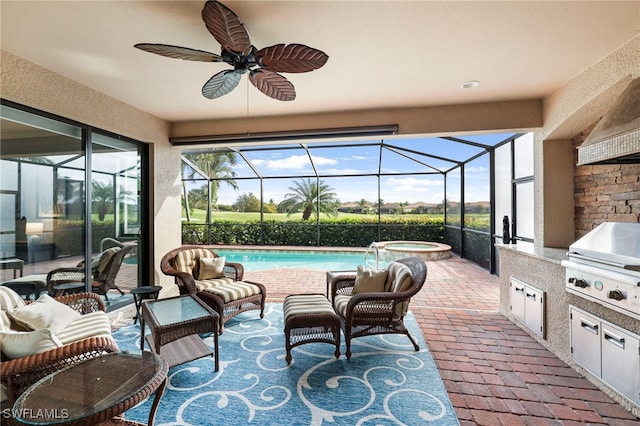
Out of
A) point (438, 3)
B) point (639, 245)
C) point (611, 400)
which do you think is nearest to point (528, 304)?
point (611, 400)

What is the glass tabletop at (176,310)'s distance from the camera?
2.79 meters

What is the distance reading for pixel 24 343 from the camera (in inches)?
72.1

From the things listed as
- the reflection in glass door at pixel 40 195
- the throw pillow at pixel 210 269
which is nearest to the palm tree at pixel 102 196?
the reflection in glass door at pixel 40 195

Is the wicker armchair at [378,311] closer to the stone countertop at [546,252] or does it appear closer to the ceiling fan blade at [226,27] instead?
the stone countertop at [546,252]

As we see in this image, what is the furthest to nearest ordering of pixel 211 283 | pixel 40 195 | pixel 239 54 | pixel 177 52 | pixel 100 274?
pixel 211 283, pixel 100 274, pixel 40 195, pixel 239 54, pixel 177 52

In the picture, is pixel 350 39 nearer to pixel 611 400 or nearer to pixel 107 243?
pixel 611 400

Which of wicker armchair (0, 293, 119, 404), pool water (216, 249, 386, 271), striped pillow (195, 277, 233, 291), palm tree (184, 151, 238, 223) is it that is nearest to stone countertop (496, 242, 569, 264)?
striped pillow (195, 277, 233, 291)

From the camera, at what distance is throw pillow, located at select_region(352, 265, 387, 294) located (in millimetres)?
3396

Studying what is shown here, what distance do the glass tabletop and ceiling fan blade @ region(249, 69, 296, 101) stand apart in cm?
224

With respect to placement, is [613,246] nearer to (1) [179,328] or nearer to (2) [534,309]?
(2) [534,309]

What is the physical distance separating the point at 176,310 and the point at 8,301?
1.32 m

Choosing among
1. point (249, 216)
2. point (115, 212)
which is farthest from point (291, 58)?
point (249, 216)

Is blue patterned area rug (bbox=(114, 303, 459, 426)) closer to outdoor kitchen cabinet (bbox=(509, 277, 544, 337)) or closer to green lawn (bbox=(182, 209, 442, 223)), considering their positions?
outdoor kitchen cabinet (bbox=(509, 277, 544, 337))

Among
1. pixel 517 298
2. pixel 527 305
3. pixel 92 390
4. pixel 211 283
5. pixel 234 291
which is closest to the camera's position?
pixel 92 390
